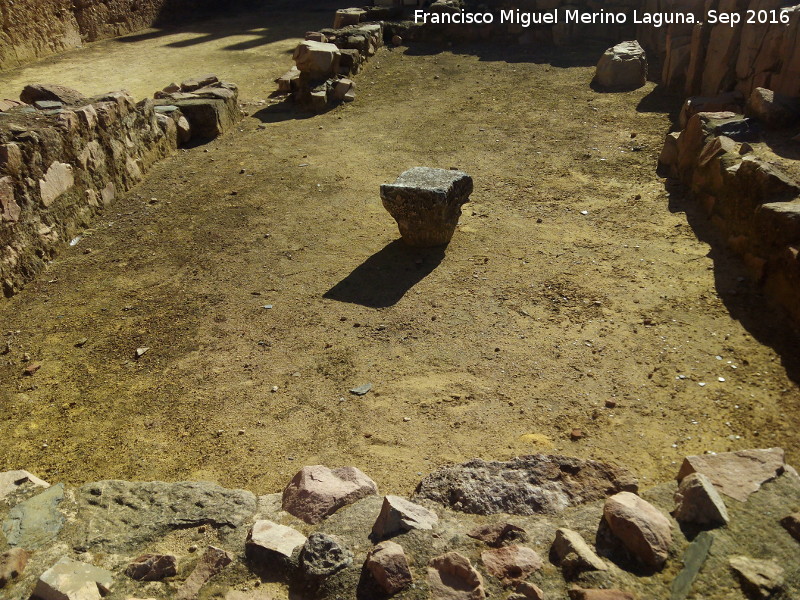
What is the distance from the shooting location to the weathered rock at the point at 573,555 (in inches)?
114

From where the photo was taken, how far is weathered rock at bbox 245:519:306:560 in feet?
10.4

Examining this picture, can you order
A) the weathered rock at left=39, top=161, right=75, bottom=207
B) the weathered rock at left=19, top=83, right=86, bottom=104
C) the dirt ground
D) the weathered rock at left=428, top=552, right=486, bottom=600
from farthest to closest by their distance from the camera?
1. the weathered rock at left=19, top=83, right=86, bottom=104
2. the weathered rock at left=39, top=161, right=75, bottom=207
3. the dirt ground
4. the weathered rock at left=428, top=552, right=486, bottom=600

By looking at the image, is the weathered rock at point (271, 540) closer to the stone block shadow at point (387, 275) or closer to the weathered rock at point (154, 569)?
the weathered rock at point (154, 569)

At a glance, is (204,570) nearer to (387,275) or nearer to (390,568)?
(390,568)

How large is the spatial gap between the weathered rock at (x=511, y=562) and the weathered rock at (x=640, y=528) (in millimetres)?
381

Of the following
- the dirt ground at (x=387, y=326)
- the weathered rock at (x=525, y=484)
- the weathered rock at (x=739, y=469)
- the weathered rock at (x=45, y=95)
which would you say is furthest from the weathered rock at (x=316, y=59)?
the weathered rock at (x=739, y=469)

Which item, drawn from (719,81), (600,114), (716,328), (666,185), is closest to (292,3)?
(600,114)

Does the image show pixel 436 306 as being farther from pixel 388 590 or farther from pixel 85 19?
pixel 85 19

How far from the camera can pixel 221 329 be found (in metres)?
5.94

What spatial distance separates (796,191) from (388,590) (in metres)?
5.11

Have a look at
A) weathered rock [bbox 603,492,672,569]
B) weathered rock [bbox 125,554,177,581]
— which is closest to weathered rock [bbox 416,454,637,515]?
weathered rock [bbox 603,492,672,569]

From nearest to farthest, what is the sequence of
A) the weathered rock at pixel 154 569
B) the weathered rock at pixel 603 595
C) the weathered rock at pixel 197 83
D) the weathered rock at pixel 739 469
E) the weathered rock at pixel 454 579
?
the weathered rock at pixel 603 595
the weathered rock at pixel 454 579
the weathered rock at pixel 154 569
the weathered rock at pixel 739 469
the weathered rock at pixel 197 83

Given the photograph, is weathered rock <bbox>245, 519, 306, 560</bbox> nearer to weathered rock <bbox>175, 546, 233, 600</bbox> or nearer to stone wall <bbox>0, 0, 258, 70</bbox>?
weathered rock <bbox>175, 546, 233, 600</bbox>

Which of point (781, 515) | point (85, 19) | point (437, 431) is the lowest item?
point (437, 431)
